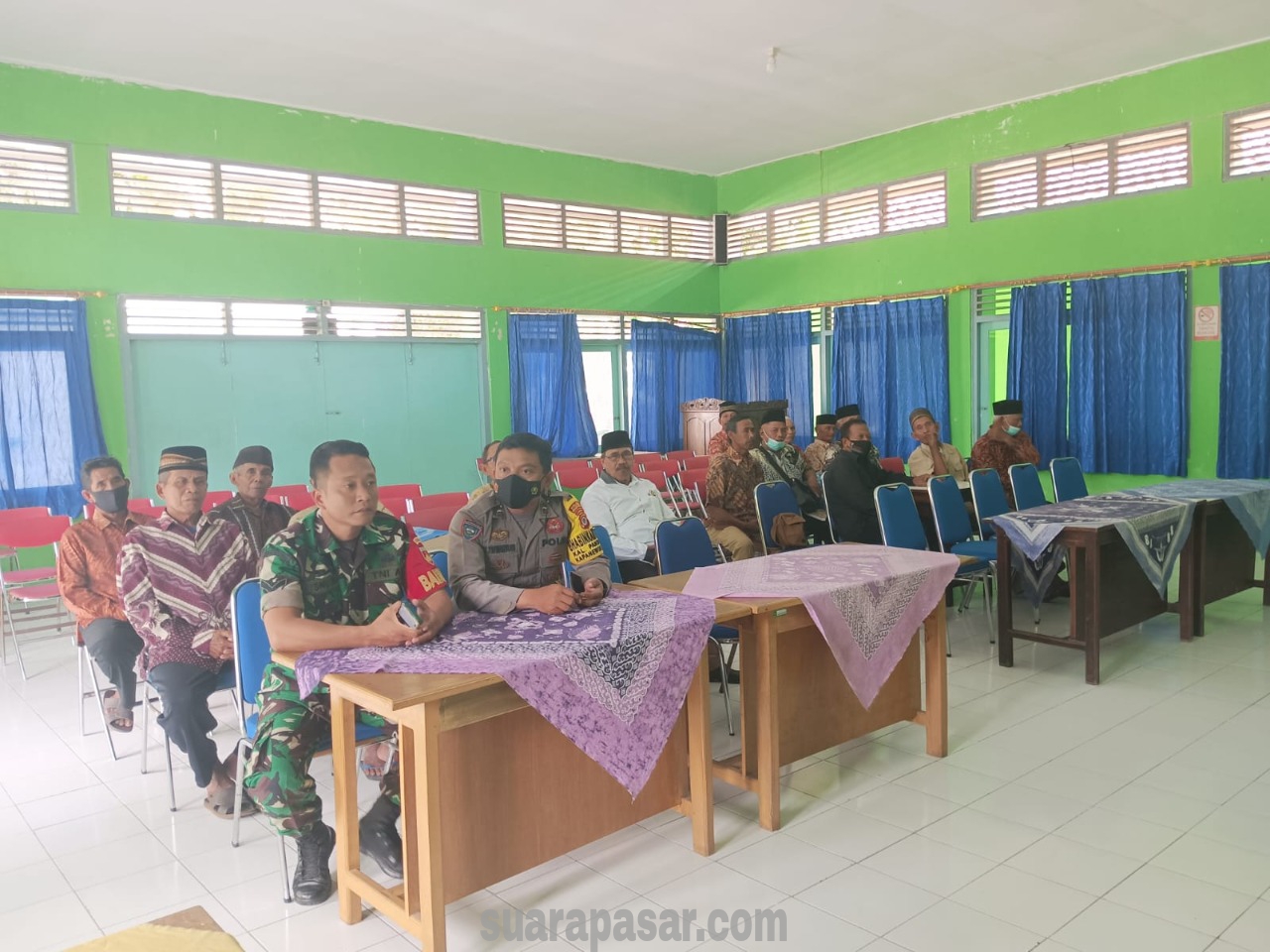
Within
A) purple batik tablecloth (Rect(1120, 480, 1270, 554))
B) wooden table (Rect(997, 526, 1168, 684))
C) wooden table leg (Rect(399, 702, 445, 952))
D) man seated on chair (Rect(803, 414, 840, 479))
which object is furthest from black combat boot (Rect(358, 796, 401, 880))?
man seated on chair (Rect(803, 414, 840, 479))

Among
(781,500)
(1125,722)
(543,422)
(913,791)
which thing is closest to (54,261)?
(543,422)

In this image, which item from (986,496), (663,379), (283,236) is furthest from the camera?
(663,379)

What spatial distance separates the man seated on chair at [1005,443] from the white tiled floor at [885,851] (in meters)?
3.31

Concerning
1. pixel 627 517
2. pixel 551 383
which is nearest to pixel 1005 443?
pixel 627 517

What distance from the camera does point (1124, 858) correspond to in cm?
286

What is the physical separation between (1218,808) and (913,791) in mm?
959

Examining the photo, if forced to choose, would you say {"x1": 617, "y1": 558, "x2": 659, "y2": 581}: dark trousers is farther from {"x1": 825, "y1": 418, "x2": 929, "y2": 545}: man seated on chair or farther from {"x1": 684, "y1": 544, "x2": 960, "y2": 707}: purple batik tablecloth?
{"x1": 825, "y1": 418, "x2": 929, "y2": 545}: man seated on chair

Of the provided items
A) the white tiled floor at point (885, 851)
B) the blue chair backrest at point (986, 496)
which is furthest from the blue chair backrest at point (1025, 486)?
the white tiled floor at point (885, 851)

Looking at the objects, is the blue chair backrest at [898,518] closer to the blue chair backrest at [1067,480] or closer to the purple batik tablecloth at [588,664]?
the blue chair backrest at [1067,480]

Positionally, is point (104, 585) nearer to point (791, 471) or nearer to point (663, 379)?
point (791, 471)

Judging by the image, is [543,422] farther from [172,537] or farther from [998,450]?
[172,537]

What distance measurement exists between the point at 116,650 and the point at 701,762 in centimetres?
257

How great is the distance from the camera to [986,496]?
5840 mm

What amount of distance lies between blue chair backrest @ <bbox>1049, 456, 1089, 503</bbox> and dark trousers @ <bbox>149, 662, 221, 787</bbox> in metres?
5.29
